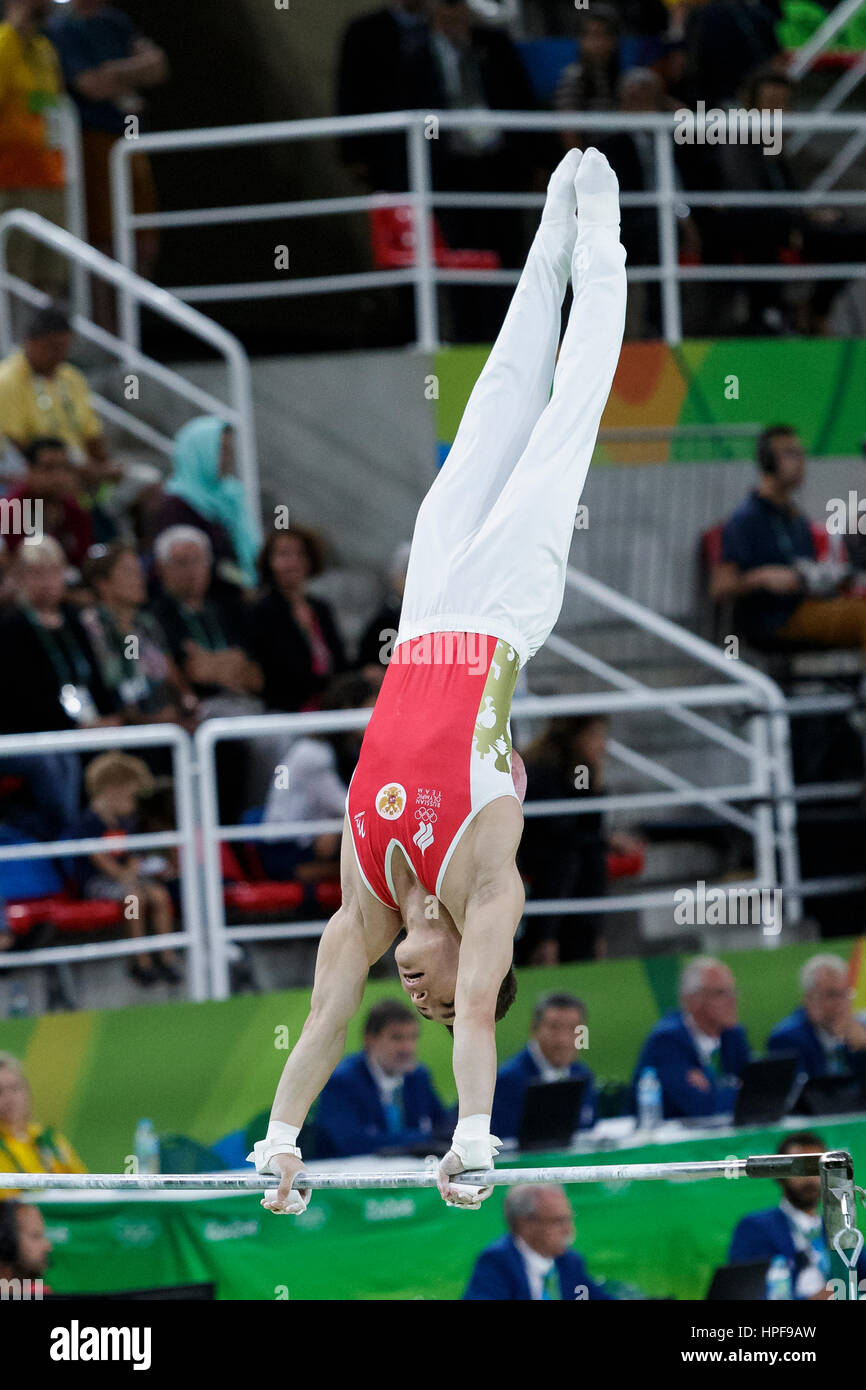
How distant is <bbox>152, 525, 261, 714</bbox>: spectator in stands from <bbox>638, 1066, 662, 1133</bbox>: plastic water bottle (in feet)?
7.15

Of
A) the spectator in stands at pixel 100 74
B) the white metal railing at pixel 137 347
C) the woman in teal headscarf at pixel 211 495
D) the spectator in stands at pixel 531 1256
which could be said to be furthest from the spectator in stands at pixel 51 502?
the spectator in stands at pixel 531 1256

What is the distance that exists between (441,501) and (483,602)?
355 mm

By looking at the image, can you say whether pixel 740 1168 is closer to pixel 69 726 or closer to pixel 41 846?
pixel 41 846

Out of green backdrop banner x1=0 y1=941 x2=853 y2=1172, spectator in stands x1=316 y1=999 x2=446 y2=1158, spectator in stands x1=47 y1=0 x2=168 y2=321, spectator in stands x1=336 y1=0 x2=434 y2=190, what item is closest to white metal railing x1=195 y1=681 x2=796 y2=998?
green backdrop banner x1=0 y1=941 x2=853 y2=1172

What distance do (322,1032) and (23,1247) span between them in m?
2.19

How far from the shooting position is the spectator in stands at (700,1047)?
7.36m

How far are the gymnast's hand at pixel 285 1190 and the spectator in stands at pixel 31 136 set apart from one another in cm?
539

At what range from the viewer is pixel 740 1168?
177 inches

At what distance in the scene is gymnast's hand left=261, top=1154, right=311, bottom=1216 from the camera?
15.1ft

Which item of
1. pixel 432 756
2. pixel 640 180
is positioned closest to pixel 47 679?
pixel 432 756

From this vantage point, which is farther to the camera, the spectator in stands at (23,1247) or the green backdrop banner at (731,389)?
the green backdrop banner at (731,389)

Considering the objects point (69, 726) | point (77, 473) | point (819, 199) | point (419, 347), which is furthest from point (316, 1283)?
point (819, 199)

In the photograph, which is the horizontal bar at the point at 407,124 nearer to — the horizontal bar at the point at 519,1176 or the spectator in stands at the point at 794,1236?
the spectator in stands at the point at 794,1236

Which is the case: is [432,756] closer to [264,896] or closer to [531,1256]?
[531,1256]
